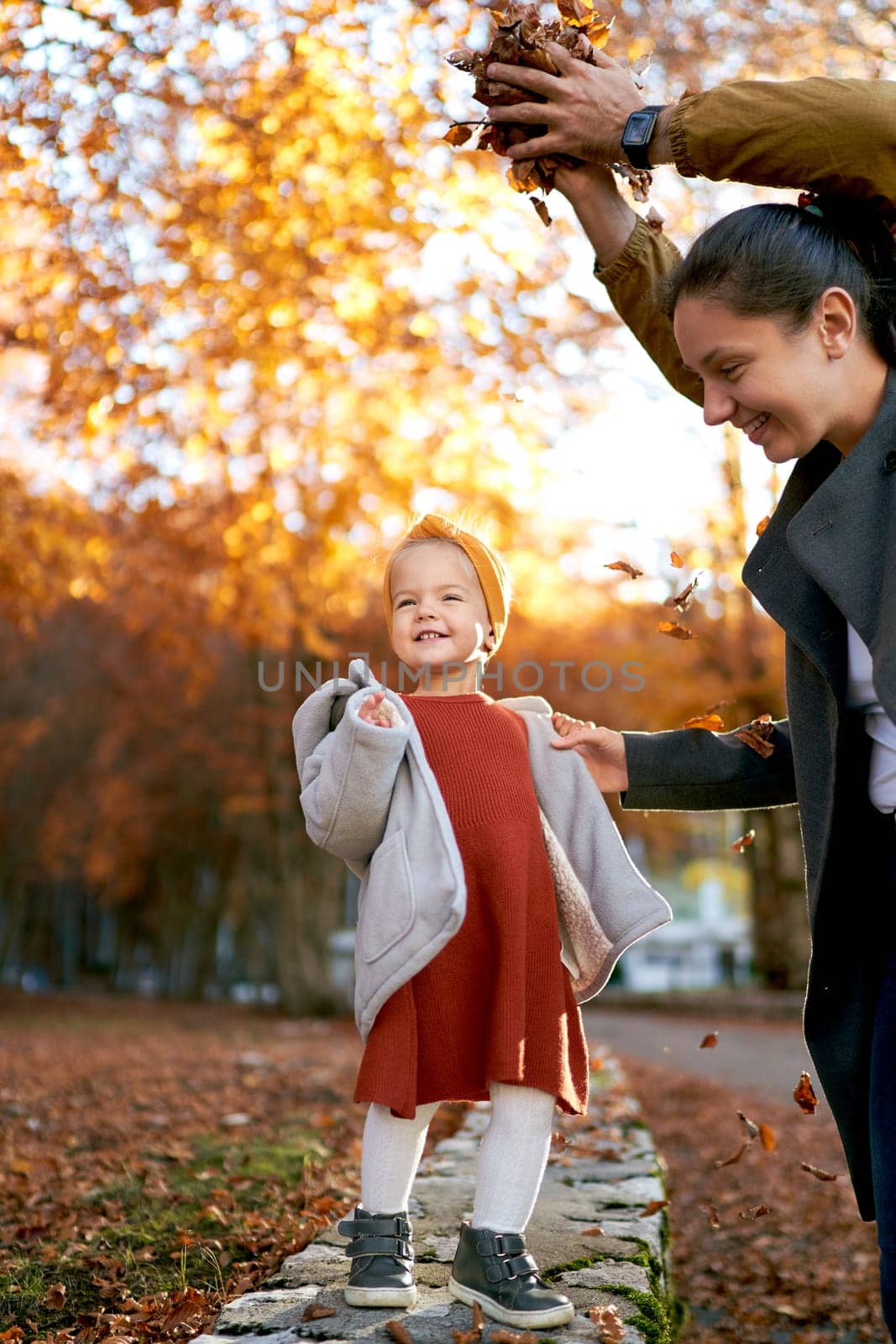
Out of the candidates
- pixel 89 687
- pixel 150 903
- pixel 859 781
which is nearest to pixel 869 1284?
pixel 859 781

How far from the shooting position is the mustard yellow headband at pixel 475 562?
10.0ft

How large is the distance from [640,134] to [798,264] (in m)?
0.48

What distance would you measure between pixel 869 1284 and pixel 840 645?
135 inches

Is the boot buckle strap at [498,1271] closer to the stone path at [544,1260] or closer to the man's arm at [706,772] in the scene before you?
the stone path at [544,1260]

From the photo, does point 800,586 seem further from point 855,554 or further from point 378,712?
point 378,712

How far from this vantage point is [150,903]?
3166 centimetres

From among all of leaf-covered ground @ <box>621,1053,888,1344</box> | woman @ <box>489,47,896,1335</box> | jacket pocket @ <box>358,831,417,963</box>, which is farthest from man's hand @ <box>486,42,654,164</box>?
leaf-covered ground @ <box>621,1053,888,1344</box>

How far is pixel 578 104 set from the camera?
2543 millimetres

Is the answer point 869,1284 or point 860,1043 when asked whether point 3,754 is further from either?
point 860,1043

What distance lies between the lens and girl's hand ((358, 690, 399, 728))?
2.75 metres

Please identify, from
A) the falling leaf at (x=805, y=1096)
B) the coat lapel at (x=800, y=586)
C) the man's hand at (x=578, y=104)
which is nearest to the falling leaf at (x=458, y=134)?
the man's hand at (x=578, y=104)

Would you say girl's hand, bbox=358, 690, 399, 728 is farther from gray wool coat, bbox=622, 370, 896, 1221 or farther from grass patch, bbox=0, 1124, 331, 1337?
grass patch, bbox=0, 1124, 331, 1337

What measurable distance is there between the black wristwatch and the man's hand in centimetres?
4

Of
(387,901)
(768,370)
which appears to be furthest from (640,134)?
(387,901)
